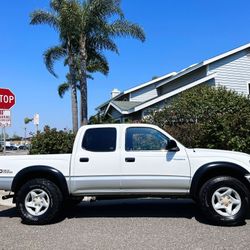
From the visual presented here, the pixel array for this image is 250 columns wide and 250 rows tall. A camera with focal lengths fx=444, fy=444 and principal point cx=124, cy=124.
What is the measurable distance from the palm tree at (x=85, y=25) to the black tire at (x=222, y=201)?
19.4 meters

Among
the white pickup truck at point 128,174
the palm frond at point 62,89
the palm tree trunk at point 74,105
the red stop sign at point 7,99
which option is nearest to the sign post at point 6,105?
the red stop sign at point 7,99

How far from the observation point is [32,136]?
1816 cm

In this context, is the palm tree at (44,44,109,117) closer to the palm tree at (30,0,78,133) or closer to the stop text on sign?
the palm tree at (30,0,78,133)

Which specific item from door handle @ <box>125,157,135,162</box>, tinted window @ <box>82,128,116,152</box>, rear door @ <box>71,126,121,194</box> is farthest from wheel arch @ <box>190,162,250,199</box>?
tinted window @ <box>82,128,116,152</box>

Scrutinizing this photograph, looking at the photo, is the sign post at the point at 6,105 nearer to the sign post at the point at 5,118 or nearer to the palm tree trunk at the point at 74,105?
the sign post at the point at 5,118

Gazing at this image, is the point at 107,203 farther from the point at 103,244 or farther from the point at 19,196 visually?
the point at 103,244

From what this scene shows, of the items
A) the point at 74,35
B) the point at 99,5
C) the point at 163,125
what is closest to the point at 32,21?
the point at 74,35

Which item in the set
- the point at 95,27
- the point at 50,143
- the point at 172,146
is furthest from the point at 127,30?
the point at 172,146

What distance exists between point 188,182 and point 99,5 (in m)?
20.2

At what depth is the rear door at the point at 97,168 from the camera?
322 inches

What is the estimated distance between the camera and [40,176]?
8.54 m

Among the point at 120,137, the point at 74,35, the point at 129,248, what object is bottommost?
the point at 129,248

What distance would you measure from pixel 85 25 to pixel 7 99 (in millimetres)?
13286

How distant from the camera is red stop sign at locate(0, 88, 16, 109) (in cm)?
1429
